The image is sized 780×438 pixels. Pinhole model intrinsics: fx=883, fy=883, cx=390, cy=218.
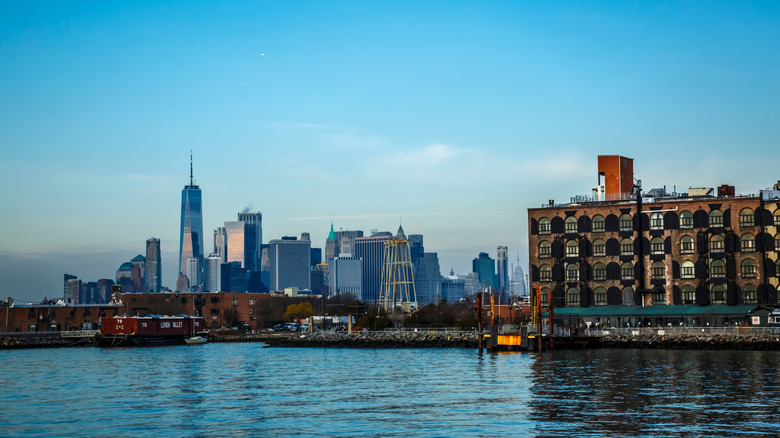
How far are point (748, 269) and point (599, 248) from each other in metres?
20.3

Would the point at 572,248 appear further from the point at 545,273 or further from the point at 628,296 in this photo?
the point at 628,296

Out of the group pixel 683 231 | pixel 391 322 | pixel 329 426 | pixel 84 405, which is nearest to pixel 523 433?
pixel 329 426

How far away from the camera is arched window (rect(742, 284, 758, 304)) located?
118 metres

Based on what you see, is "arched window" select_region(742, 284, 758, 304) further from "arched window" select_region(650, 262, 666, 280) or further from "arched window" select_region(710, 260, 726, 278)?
"arched window" select_region(650, 262, 666, 280)

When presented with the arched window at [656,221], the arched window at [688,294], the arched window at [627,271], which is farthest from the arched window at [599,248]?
the arched window at [688,294]

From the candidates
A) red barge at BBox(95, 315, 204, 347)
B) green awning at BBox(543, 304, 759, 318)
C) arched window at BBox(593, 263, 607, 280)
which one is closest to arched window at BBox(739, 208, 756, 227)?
green awning at BBox(543, 304, 759, 318)

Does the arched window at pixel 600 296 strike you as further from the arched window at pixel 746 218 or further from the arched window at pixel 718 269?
the arched window at pixel 746 218

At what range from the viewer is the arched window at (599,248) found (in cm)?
12779

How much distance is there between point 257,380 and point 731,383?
34.8 meters

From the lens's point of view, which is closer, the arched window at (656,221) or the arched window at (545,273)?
the arched window at (656,221)

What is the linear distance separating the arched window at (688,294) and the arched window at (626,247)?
8.83 m

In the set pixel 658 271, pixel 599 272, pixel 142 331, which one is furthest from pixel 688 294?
pixel 142 331

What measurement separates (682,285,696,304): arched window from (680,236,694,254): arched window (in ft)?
16.0

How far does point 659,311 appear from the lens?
121 metres
